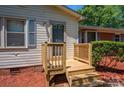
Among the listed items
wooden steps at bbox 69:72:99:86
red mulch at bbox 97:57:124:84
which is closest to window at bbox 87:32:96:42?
red mulch at bbox 97:57:124:84

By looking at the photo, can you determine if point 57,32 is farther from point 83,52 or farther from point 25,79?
point 25,79

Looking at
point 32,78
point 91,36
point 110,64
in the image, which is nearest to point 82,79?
point 32,78

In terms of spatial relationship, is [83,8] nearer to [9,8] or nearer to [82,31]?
[82,31]

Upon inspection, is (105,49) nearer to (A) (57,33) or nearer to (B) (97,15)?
(A) (57,33)

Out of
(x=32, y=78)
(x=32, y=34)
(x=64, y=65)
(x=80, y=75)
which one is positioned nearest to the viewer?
(x=64, y=65)

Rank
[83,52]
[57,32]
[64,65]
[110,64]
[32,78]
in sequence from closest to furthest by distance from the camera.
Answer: [64,65] → [32,78] → [83,52] → [57,32] → [110,64]

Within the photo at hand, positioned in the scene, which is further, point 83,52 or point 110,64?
point 110,64

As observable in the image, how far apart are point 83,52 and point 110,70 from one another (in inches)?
74.1

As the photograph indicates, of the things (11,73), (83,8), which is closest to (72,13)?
(11,73)


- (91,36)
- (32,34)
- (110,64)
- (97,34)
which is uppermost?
(97,34)

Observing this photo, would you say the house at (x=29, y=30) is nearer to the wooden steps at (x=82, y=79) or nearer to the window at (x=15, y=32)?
the window at (x=15, y=32)

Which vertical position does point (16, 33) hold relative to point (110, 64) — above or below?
above

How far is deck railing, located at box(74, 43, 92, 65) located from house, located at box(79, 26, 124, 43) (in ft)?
17.3

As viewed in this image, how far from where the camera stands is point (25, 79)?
8.28 meters
